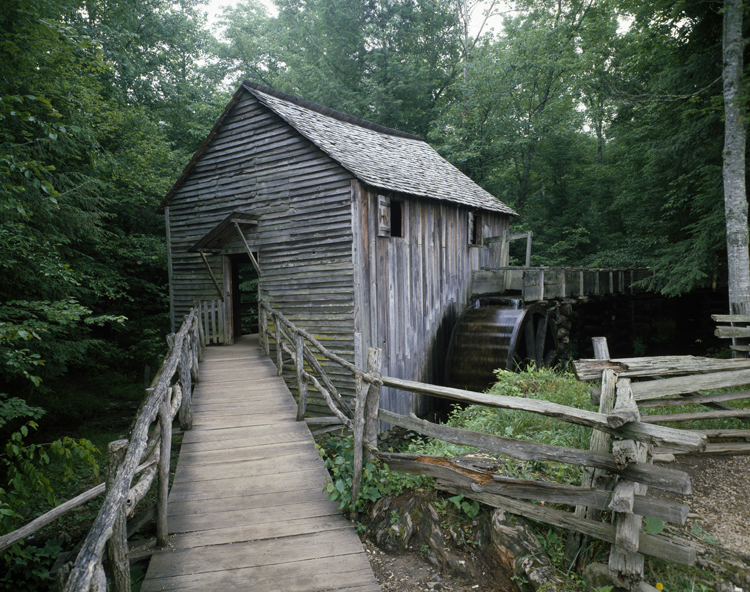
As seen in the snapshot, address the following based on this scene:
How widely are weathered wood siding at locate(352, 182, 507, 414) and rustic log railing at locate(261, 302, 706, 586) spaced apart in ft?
17.0

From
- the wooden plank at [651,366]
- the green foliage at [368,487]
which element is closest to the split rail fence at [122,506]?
the green foliage at [368,487]

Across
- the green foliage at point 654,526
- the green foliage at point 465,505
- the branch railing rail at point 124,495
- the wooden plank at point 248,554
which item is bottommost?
the wooden plank at point 248,554

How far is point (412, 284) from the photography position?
10.5m

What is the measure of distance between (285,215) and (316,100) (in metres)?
14.9

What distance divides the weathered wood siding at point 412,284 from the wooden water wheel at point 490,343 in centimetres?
65

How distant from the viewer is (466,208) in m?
12.6

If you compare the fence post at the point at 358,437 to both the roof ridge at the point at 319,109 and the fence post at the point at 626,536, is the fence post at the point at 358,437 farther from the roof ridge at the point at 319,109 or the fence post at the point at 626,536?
the roof ridge at the point at 319,109

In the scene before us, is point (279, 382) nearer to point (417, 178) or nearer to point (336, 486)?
point (336, 486)

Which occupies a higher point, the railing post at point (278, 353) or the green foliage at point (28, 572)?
the railing post at point (278, 353)

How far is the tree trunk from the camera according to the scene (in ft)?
27.2

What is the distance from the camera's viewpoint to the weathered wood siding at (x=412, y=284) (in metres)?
9.22

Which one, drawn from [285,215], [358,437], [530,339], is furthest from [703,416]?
[285,215]

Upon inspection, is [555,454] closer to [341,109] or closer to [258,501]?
[258,501]

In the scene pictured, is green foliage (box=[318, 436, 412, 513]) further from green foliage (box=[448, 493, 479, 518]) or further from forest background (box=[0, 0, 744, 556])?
forest background (box=[0, 0, 744, 556])
